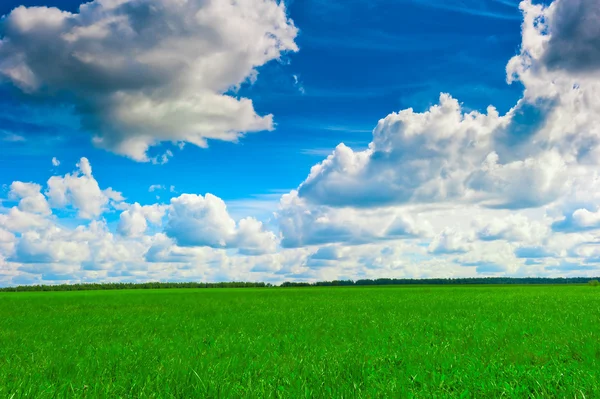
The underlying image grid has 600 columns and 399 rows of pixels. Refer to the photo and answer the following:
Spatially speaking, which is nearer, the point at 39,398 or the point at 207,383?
the point at 39,398

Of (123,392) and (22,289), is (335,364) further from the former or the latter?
(22,289)

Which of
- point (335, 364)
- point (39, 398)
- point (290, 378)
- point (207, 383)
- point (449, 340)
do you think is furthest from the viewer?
point (449, 340)

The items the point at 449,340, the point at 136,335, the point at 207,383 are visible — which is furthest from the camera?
the point at 136,335

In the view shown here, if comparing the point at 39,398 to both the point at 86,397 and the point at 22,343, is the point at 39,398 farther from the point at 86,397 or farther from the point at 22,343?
the point at 22,343

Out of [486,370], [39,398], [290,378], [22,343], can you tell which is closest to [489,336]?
[486,370]

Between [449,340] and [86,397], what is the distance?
9318mm

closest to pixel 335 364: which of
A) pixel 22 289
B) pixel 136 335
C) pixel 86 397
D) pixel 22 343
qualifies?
pixel 86 397

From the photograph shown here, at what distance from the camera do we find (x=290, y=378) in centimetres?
748

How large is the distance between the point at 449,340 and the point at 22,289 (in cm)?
15948

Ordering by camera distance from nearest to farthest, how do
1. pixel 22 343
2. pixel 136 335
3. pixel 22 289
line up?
pixel 22 343 → pixel 136 335 → pixel 22 289

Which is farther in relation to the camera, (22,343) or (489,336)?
(22,343)

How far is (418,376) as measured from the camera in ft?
24.9

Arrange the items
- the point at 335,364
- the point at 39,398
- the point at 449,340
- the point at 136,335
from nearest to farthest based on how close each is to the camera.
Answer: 1. the point at 39,398
2. the point at 335,364
3. the point at 449,340
4. the point at 136,335

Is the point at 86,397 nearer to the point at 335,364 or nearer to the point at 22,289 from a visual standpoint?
the point at 335,364
